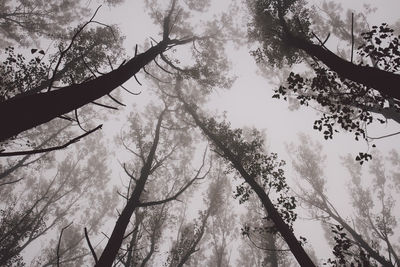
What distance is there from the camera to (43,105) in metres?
1.53

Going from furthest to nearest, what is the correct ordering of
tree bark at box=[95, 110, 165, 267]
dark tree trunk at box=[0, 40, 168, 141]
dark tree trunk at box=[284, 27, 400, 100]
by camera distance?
tree bark at box=[95, 110, 165, 267] < dark tree trunk at box=[284, 27, 400, 100] < dark tree trunk at box=[0, 40, 168, 141]

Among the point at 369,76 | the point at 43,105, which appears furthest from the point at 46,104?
the point at 369,76

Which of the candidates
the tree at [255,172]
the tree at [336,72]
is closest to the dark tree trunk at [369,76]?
the tree at [336,72]

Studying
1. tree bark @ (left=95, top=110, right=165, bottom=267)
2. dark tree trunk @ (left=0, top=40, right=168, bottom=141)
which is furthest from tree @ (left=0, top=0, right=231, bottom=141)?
tree bark @ (left=95, top=110, right=165, bottom=267)

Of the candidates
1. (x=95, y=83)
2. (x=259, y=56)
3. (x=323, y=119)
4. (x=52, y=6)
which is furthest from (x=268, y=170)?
(x=52, y=6)

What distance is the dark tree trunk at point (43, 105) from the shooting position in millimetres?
1360

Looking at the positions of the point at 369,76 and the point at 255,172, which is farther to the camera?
the point at 255,172

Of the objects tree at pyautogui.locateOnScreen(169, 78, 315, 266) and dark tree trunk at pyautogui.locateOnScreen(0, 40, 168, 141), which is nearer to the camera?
dark tree trunk at pyautogui.locateOnScreen(0, 40, 168, 141)

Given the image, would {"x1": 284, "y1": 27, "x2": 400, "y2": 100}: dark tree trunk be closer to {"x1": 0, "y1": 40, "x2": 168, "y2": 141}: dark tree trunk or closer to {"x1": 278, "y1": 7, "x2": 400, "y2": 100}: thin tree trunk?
{"x1": 278, "y1": 7, "x2": 400, "y2": 100}: thin tree trunk

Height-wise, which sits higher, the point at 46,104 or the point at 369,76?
the point at 369,76

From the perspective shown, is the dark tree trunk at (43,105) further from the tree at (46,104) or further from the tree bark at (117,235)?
the tree bark at (117,235)

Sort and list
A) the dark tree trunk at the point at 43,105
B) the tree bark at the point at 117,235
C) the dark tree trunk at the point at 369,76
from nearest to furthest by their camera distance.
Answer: the dark tree trunk at the point at 43,105 → the dark tree trunk at the point at 369,76 → the tree bark at the point at 117,235

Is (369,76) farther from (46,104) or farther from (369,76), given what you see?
(46,104)

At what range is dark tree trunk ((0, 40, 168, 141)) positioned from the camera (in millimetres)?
1360
